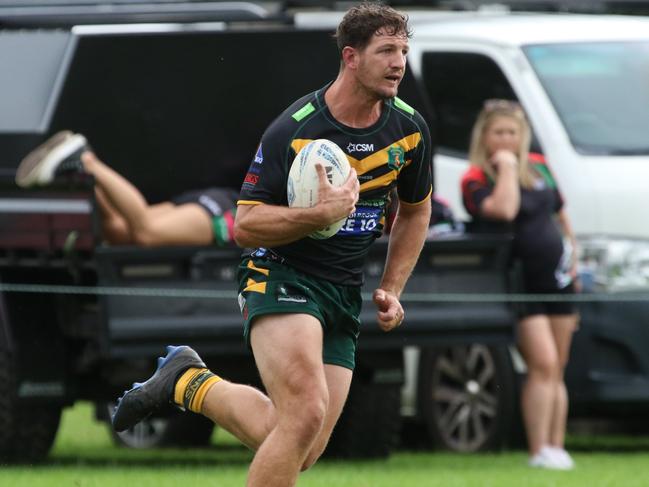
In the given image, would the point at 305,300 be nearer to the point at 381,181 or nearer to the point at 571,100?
the point at 381,181

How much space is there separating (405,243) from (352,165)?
58 cm

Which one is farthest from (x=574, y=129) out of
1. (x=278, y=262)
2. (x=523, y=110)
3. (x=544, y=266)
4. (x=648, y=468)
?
(x=278, y=262)

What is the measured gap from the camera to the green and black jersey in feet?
23.9

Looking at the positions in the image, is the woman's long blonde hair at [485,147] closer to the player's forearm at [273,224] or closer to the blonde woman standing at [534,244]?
the blonde woman standing at [534,244]

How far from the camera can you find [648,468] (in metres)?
11.5

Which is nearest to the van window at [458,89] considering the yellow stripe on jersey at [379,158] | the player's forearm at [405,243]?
the player's forearm at [405,243]

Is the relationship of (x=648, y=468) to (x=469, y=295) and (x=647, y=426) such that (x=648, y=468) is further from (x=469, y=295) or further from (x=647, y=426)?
(x=647, y=426)

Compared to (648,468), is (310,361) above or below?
above

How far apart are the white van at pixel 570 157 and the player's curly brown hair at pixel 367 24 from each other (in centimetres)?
517

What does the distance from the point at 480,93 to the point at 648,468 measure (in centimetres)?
292

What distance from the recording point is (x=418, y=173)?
25.1ft

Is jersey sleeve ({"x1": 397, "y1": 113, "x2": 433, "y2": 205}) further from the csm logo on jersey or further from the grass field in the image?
the grass field

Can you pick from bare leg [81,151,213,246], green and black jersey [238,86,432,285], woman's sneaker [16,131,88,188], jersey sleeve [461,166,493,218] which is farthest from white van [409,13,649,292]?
green and black jersey [238,86,432,285]

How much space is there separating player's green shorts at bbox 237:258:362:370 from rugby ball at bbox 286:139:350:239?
34cm
